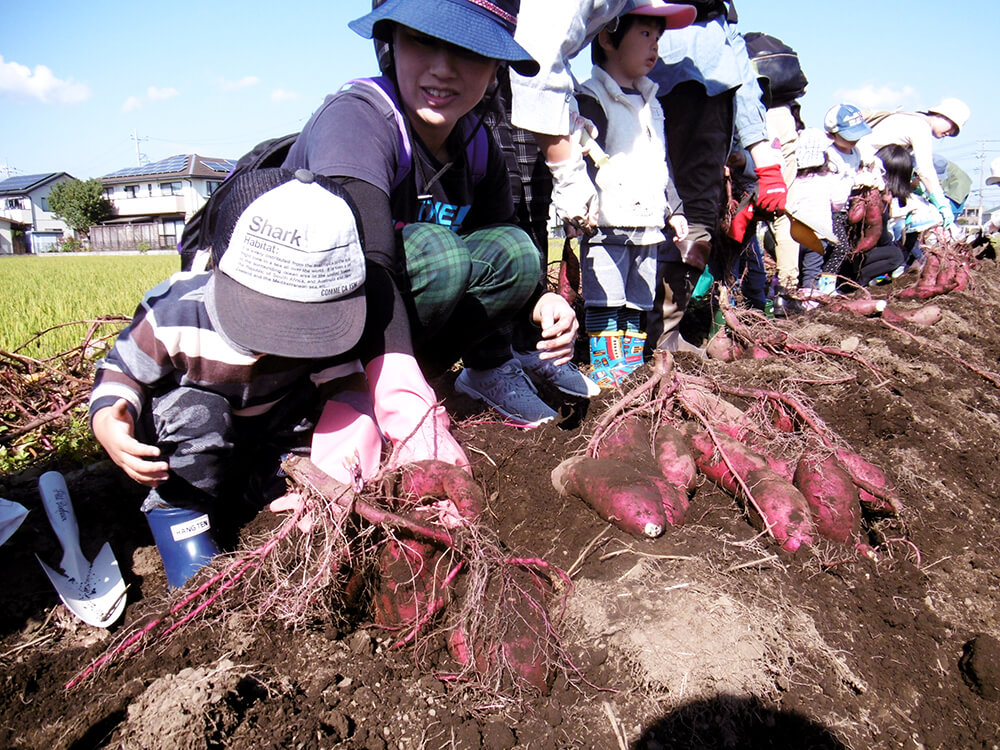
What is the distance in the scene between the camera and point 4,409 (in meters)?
2.35

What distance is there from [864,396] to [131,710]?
2.74 meters

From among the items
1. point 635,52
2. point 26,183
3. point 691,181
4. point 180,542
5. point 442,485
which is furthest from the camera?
point 26,183

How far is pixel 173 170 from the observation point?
148 feet

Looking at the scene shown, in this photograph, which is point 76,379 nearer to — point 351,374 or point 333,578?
point 351,374

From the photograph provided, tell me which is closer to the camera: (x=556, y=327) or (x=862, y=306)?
(x=556, y=327)

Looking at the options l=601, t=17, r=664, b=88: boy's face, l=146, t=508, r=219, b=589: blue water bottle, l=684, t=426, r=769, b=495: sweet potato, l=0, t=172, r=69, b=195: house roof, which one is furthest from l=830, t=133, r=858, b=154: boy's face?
l=0, t=172, r=69, b=195: house roof

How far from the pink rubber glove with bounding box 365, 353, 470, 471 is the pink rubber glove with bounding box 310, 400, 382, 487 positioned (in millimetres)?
51

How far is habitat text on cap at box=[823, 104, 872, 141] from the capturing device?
5660mm

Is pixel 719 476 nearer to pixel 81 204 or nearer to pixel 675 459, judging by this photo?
pixel 675 459

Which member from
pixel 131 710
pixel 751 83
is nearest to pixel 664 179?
pixel 751 83

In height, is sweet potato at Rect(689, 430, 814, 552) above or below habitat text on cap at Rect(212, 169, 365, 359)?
below

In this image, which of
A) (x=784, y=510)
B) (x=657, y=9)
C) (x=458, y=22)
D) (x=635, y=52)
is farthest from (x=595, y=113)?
(x=784, y=510)

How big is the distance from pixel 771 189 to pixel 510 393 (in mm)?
2192

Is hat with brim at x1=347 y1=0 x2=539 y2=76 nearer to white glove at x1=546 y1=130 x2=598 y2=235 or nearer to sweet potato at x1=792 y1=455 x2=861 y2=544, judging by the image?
white glove at x1=546 y1=130 x2=598 y2=235
